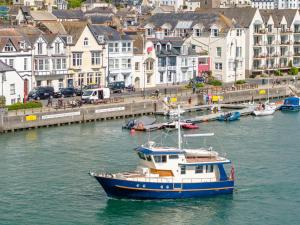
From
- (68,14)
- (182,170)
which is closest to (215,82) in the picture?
(68,14)

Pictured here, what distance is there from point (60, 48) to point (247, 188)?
162 ft

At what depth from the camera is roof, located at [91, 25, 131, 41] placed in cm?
11156

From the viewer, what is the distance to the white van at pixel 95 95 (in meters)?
98.2

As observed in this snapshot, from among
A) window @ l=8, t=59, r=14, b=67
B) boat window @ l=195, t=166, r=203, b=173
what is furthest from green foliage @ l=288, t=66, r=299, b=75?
boat window @ l=195, t=166, r=203, b=173

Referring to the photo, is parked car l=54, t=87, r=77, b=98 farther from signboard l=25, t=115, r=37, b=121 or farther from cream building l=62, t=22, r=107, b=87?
signboard l=25, t=115, r=37, b=121

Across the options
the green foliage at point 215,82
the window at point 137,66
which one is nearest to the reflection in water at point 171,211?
the window at point 137,66

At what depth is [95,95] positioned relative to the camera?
98750 mm

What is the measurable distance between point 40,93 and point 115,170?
34698 millimetres

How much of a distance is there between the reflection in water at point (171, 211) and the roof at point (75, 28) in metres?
52.1

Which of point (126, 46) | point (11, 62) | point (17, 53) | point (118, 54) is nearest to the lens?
point (11, 62)

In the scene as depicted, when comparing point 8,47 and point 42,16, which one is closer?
point 8,47

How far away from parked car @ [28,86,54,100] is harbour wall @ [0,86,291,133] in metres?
6.23

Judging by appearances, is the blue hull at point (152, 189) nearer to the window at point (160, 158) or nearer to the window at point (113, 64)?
the window at point (160, 158)

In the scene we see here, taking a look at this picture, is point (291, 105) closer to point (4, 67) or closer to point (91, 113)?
point (91, 113)
